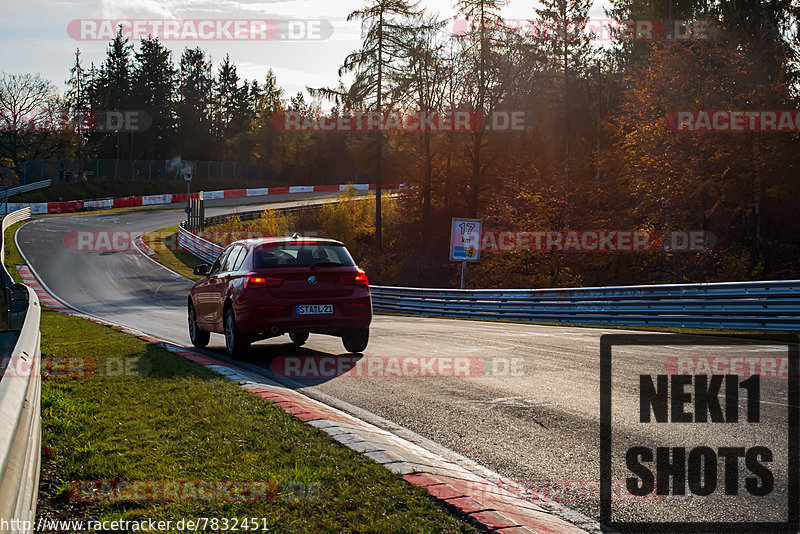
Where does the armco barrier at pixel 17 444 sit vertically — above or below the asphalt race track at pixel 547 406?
above

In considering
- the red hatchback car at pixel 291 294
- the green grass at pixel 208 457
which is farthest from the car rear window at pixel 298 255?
the green grass at pixel 208 457

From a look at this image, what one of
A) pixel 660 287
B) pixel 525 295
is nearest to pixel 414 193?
pixel 525 295

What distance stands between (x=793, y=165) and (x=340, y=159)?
76122 millimetres

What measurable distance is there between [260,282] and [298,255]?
77cm

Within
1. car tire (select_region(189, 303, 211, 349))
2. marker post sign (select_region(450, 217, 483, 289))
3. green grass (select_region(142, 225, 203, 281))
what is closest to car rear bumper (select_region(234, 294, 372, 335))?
car tire (select_region(189, 303, 211, 349))

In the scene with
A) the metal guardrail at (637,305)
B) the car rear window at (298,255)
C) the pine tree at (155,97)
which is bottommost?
the metal guardrail at (637,305)

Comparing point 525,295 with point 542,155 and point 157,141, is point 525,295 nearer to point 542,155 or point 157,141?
point 542,155

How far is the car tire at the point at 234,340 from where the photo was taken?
11.0m

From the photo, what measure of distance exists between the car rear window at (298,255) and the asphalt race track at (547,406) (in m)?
1.46

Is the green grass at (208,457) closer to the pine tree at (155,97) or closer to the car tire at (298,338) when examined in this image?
the car tire at (298,338)

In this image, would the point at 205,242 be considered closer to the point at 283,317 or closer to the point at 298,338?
Result: the point at 298,338

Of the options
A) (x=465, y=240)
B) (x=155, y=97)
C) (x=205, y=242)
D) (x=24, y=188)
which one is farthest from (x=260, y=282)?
(x=155, y=97)

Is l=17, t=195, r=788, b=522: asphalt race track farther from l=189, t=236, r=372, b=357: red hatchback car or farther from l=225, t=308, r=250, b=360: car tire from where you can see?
l=189, t=236, r=372, b=357: red hatchback car

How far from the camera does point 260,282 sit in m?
10.8
